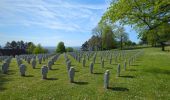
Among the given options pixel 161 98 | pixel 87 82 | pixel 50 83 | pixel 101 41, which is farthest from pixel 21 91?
pixel 101 41

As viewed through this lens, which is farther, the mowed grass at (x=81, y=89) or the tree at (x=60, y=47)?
the tree at (x=60, y=47)

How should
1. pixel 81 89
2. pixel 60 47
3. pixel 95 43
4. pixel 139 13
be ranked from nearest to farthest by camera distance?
pixel 81 89 < pixel 139 13 < pixel 60 47 < pixel 95 43

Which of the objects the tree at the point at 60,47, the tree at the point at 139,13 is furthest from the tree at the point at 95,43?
the tree at the point at 139,13

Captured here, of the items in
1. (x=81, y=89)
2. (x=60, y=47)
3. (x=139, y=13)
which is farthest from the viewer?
(x=60, y=47)

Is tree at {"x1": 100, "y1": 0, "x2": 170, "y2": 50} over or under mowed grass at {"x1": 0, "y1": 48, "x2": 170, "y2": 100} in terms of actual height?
over

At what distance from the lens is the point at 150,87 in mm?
18656

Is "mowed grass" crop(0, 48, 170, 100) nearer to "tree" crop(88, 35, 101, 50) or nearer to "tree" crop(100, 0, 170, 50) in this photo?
"tree" crop(100, 0, 170, 50)

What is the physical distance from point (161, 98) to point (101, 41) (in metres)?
106

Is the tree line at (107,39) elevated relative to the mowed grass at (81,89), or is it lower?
elevated

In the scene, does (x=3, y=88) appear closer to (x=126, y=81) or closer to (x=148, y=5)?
(x=126, y=81)

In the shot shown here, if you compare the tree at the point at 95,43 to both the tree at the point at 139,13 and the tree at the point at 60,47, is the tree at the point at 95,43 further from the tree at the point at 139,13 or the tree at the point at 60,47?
the tree at the point at 139,13

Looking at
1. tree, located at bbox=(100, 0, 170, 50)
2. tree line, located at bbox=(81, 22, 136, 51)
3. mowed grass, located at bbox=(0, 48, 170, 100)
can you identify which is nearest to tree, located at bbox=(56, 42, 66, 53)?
tree line, located at bbox=(81, 22, 136, 51)

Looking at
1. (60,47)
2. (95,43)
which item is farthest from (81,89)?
(95,43)

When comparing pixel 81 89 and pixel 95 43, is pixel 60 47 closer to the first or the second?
pixel 95 43
